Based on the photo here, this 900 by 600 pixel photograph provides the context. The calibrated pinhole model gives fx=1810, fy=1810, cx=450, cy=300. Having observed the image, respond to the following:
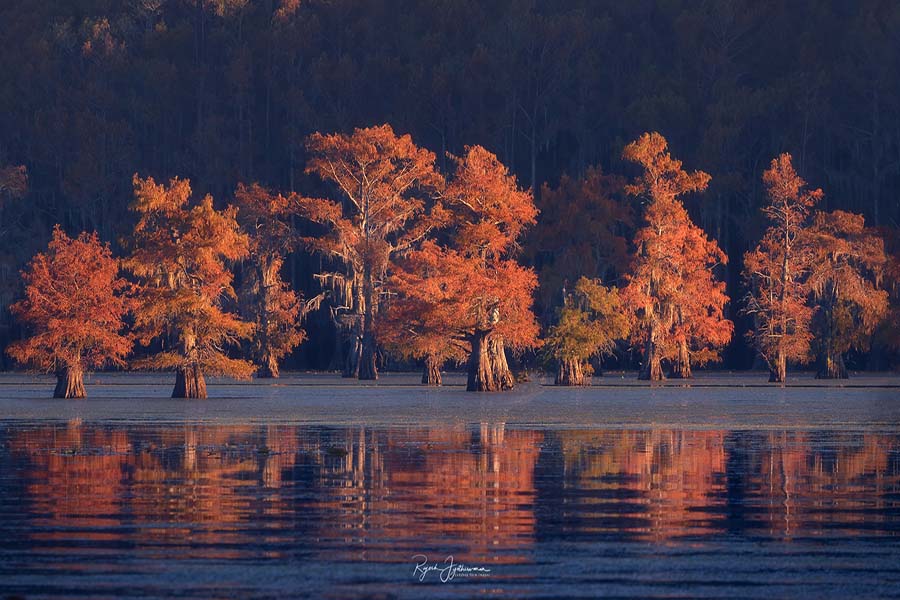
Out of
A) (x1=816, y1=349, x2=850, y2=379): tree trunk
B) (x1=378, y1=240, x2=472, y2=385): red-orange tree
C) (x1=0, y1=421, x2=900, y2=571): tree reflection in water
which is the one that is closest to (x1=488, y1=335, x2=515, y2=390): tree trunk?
(x1=378, y1=240, x2=472, y2=385): red-orange tree

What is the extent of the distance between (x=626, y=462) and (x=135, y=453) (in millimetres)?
8594

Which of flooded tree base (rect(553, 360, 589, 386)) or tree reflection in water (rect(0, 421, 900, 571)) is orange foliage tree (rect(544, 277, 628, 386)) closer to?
flooded tree base (rect(553, 360, 589, 386))

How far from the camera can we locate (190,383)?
65312mm

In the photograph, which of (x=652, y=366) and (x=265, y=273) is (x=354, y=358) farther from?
(x=652, y=366)

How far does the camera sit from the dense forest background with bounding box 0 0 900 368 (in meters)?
98.1

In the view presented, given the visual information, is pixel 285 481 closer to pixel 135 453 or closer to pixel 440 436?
pixel 135 453

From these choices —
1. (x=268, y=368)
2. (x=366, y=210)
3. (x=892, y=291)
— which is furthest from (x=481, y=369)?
(x=892, y=291)

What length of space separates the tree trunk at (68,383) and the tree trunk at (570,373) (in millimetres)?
24445

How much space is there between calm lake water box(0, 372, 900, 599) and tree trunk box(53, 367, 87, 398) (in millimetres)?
21471

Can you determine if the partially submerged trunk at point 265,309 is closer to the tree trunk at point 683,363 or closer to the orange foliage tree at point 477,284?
the orange foliage tree at point 477,284

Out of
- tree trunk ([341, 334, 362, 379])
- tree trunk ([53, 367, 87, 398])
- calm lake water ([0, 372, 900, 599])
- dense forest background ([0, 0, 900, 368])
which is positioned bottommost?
calm lake water ([0, 372, 900, 599])

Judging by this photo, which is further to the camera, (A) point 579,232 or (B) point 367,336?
(A) point 579,232

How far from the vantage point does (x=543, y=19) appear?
4075 inches

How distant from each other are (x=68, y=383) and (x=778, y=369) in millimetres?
35070
